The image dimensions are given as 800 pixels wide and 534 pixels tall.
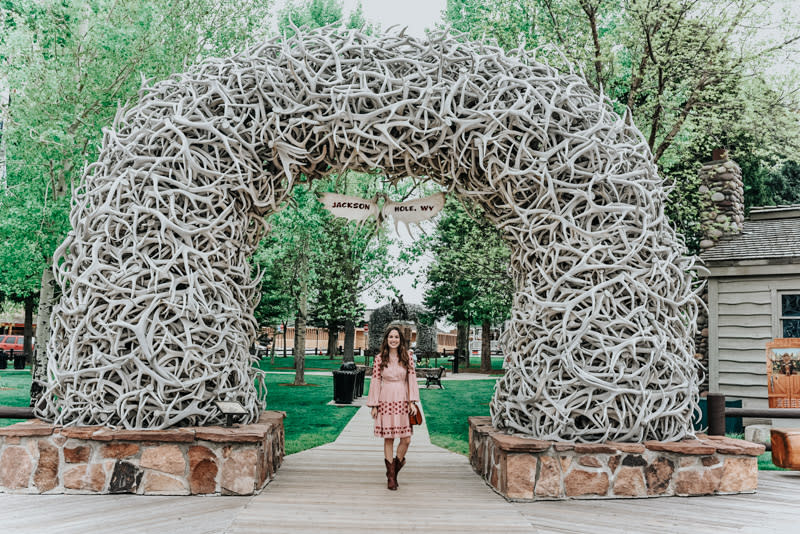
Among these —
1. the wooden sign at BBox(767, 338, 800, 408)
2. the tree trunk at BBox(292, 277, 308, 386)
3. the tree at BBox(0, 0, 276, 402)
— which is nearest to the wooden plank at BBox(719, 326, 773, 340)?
the wooden sign at BBox(767, 338, 800, 408)

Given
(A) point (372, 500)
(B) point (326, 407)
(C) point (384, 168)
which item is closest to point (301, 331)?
(B) point (326, 407)

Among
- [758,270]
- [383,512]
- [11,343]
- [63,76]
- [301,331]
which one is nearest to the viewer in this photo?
[383,512]

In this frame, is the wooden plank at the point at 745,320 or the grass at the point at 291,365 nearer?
the wooden plank at the point at 745,320

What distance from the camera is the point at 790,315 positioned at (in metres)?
10.4

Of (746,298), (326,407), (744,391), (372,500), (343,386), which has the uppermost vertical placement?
(746,298)

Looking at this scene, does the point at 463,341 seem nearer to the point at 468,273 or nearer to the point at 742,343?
the point at 468,273

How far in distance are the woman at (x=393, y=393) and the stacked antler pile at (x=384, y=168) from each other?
84cm

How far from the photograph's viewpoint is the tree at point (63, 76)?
30.8 ft

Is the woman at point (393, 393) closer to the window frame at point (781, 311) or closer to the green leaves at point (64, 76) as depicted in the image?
the green leaves at point (64, 76)

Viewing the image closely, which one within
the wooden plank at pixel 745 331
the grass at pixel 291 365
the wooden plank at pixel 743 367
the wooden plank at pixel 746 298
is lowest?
the grass at pixel 291 365

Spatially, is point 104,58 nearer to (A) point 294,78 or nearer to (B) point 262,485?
(A) point 294,78

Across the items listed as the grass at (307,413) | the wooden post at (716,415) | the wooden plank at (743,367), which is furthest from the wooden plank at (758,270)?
the grass at (307,413)

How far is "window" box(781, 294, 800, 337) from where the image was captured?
10.4m

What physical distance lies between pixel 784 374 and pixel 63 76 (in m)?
12.0
